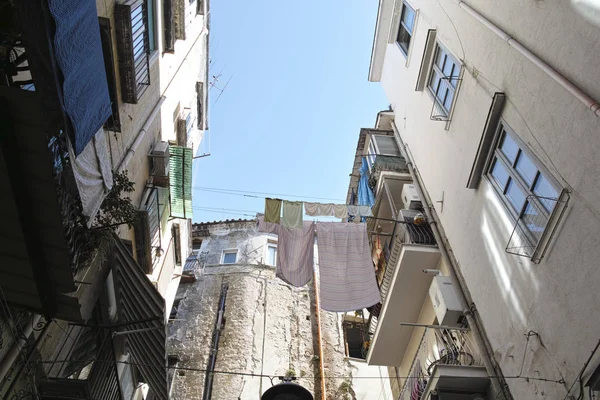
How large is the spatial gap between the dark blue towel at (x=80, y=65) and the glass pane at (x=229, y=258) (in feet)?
54.0

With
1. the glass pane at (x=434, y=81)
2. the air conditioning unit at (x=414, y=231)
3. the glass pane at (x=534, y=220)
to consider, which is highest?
the glass pane at (x=434, y=81)

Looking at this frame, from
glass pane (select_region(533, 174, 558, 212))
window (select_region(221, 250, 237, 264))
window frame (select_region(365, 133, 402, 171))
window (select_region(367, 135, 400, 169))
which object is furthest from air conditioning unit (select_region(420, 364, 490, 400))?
window (select_region(221, 250, 237, 264))

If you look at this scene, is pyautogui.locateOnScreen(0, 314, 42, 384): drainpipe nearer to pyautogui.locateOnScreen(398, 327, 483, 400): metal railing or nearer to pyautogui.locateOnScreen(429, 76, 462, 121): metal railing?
pyautogui.locateOnScreen(398, 327, 483, 400): metal railing

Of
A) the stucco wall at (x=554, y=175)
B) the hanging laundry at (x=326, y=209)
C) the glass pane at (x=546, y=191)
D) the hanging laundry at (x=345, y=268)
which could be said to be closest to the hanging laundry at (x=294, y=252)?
the hanging laundry at (x=345, y=268)

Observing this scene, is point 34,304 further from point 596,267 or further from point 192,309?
point 192,309

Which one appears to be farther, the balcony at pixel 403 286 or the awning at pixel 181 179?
the awning at pixel 181 179

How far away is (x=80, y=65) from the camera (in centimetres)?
582

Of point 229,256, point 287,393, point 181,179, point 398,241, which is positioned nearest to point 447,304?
point 398,241

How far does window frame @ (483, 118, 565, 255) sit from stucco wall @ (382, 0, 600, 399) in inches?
4.8

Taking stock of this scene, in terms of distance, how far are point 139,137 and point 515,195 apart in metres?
8.24

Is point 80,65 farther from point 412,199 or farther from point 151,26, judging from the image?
point 412,199

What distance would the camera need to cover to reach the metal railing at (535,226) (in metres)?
6.20

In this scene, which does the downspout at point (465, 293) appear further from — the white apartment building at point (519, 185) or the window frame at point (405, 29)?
the window frame at point (405, 29)

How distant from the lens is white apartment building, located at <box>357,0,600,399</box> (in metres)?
5.61
